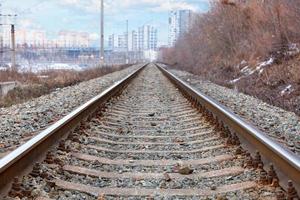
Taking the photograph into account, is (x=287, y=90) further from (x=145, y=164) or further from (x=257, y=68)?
(x=145, y=164)

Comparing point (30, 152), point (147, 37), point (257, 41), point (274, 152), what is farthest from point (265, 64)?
point (147, 37)

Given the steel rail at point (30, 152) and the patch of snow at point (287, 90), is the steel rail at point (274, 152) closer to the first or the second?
the steel rail at point (30, 152)

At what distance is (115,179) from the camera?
4465 mm

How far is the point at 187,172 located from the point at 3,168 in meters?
1.73

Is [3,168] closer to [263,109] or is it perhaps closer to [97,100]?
[97,100]


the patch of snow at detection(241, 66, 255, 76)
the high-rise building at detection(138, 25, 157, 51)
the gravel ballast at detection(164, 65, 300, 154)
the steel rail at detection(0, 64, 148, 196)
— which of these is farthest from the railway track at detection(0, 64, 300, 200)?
the high-rise building at detection(138, 25, 157, 51)

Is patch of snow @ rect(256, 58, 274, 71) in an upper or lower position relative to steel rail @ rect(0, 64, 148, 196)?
upper

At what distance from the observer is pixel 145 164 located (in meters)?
5.01

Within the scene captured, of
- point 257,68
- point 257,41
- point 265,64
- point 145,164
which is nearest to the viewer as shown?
point 145,164

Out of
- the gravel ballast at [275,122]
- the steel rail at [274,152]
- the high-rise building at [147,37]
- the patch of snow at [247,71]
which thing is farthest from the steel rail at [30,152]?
the high-rise building at [147,37]

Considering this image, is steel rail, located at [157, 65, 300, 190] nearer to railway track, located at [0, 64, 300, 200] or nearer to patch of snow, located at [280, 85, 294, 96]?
railway track, located at [0, 64, 300, 200]

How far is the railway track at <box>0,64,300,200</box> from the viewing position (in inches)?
155

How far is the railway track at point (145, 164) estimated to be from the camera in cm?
395

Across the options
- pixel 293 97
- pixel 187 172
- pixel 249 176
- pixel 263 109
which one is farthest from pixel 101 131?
pixel 293 97
